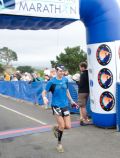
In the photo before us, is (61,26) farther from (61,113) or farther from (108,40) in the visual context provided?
(61,113)

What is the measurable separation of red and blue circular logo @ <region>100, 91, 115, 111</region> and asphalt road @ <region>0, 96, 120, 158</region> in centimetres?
63

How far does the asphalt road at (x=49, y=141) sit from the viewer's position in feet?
22.7

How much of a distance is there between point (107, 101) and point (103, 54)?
1304mm

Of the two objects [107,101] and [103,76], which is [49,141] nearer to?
[107,101]

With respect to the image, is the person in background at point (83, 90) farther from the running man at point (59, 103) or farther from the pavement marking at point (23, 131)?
the running man at point (59, 103)

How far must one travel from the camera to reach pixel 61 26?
9727mm

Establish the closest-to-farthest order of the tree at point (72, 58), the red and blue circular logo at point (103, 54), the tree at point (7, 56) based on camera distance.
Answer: the red and blue circular logo at point (103, 54) < the tree at point (72, 58) < the tree at point (7, 56)

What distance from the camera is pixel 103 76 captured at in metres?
9.26

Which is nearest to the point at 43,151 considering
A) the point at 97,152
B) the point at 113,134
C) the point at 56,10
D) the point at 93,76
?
the point at 97,152

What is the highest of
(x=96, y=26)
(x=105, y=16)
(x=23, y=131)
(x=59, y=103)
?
(x=105, y=16)

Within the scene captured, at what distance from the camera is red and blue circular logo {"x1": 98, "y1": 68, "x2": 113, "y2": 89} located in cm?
917

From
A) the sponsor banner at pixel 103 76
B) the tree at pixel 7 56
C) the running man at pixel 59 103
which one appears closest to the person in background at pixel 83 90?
the sponsor banner at pixel 103 76

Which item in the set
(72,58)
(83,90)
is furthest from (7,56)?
(83,90)

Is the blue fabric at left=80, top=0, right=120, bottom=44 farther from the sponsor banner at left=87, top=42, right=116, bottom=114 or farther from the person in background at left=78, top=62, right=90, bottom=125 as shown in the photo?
the person in background at left=78, top=62, right=90, bottom=125
